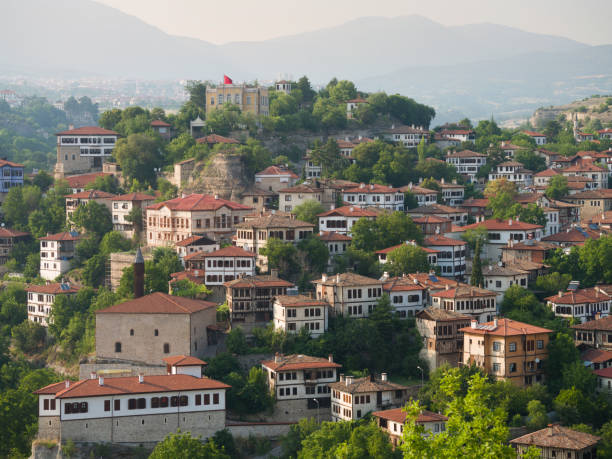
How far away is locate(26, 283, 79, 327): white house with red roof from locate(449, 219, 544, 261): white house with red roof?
29.0 meters

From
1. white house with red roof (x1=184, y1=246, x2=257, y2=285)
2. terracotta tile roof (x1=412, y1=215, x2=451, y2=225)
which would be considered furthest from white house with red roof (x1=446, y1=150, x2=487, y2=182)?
white house with red roof (x1=184, y1=246, x2=257, y2=285)

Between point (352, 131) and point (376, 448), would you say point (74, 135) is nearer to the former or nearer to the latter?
point (352, 131)

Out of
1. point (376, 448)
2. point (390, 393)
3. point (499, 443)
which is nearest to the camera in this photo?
point (499, 443)

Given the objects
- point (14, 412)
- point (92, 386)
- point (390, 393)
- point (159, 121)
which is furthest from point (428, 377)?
point (159, 121)

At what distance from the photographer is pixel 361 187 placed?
89.5 meters

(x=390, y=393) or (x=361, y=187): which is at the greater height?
(x=361, y=187)

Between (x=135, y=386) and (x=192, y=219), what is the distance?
25010 mm

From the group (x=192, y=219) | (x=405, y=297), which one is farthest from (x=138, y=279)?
(x=405, y=297)

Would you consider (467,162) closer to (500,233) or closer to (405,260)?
(500,233)

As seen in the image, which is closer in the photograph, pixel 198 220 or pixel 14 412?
pixel 14 412

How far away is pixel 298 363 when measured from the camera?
62469mm

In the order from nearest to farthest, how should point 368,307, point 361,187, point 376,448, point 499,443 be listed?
point 499,443 < point 376,448 < point 368,307 < point 361,187

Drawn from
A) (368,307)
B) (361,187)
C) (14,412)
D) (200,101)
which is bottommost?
(14,412)

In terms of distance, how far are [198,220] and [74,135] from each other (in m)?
26.7
